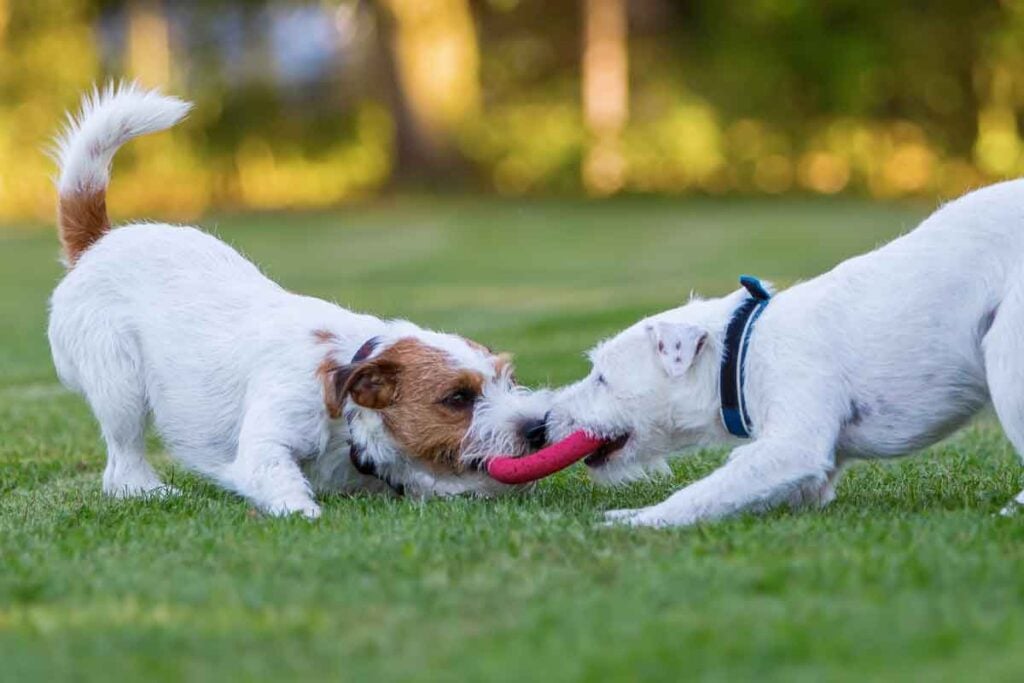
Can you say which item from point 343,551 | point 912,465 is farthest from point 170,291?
point 912,465

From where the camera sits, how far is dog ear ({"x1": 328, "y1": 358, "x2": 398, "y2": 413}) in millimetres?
5816

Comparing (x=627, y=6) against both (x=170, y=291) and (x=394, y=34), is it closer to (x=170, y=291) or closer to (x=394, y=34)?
(x=394, y=34)

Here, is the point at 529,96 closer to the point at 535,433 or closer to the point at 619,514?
the point at 535,433

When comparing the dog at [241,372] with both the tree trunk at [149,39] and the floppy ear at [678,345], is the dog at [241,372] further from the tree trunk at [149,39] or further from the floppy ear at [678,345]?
the tree trunk at [149,39]

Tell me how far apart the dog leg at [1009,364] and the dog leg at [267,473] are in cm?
220

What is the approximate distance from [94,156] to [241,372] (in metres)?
1.35

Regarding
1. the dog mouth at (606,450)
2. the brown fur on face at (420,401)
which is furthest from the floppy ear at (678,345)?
the brown fur on face at (420,401)

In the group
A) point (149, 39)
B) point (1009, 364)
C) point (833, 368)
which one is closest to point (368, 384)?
point (833, 368)

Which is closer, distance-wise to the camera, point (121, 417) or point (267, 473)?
point (267, 473)

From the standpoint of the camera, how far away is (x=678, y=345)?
5602 mm

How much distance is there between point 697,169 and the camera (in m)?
33.8

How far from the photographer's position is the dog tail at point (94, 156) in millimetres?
6871

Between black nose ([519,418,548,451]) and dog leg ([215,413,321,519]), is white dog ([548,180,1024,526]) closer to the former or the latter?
black nose ([519,418,548,451])

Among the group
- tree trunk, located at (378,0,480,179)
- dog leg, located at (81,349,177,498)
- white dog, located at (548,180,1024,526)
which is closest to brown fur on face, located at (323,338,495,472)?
white dog, located at (548,180,1024,526)
